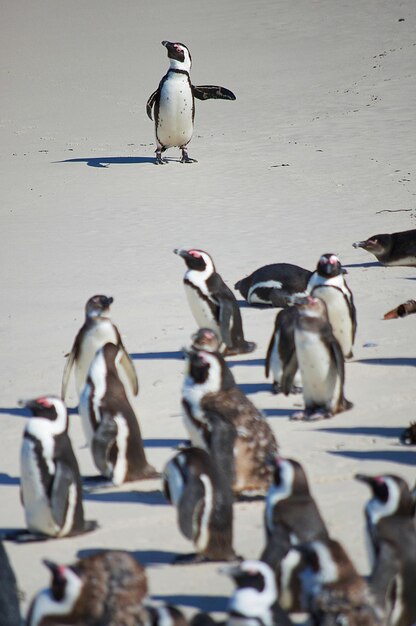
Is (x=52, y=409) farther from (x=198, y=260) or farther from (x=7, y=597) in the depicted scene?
(x=198, y=260)

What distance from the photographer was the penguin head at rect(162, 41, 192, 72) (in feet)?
52.3

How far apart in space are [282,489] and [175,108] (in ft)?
39.5

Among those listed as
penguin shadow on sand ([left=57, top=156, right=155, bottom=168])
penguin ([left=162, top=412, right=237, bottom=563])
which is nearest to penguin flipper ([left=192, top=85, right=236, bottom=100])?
penguin shadow on sand ([left=57, top=156, right=155, bottom=168])

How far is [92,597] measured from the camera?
12.3 ft

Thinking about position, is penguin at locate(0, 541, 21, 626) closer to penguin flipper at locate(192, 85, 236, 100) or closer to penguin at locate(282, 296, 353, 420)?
penguin at locate(282, 296, 353, 420)

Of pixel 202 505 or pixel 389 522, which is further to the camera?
pixel 202 505

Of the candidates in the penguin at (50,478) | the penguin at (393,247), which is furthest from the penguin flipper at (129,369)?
the penguin at (393,247)

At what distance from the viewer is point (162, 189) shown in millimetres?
14289

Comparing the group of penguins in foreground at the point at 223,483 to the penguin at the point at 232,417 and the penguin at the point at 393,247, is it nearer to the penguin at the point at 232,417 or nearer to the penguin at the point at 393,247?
the penguin at the point at 232,417

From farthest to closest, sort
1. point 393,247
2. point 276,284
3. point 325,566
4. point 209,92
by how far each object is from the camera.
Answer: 1. point 209,92
2. point 393,247
3. point 276,284
4. point 325,566

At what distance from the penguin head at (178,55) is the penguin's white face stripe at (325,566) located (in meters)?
13.0

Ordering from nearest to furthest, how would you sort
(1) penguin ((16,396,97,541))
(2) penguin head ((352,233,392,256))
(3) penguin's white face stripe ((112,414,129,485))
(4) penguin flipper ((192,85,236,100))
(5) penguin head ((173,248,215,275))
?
(1) penguin ((16,396,97,541)) < (3) penguin's white face stripe ((112,414,129,485)) < (5) penguin head ((173,248,215,275)) < (2) penguin head ((352,233,392,256)) < (4) penguin flipper ((192,85,236,100))

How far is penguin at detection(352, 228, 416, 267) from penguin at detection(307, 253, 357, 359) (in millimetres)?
2457

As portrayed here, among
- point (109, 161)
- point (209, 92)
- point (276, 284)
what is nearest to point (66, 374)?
point (276, 284)
